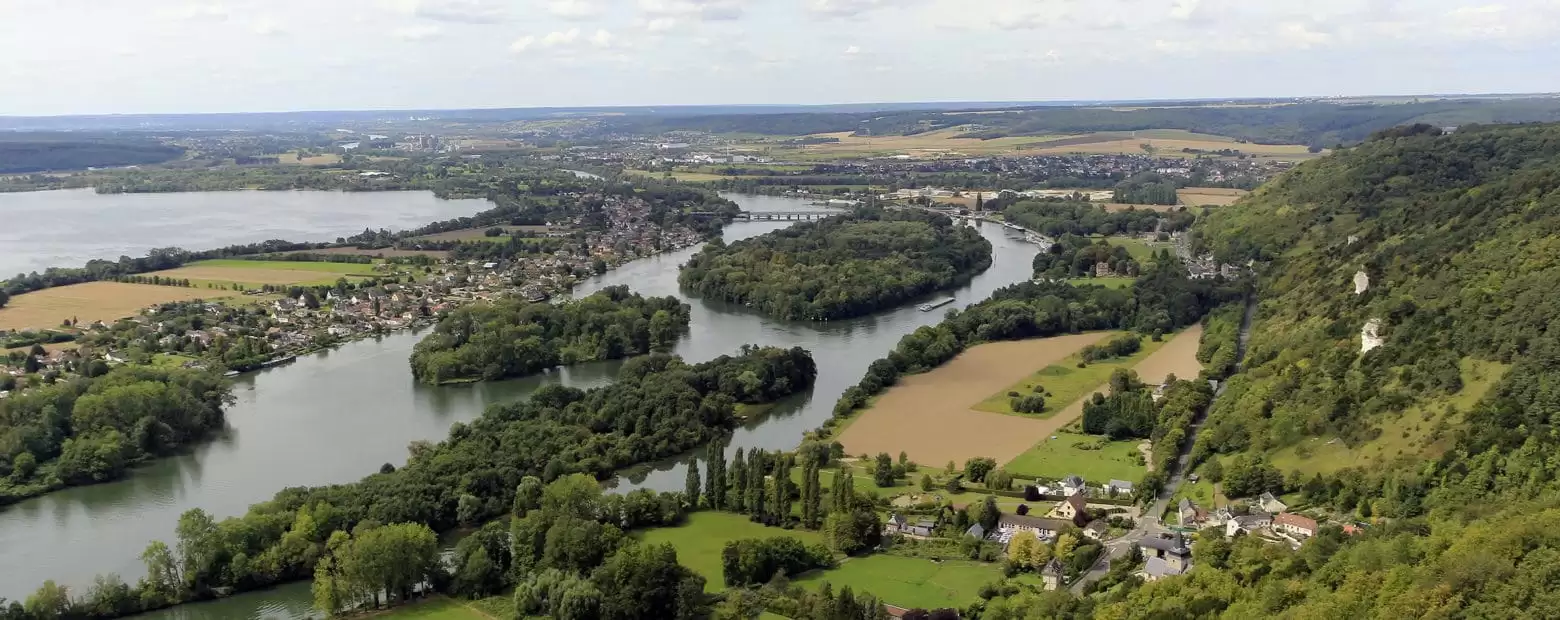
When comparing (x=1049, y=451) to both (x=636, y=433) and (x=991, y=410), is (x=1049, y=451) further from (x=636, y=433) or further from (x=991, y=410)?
(x=636, y=433)

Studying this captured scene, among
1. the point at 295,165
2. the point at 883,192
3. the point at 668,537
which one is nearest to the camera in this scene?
the point at 668,537

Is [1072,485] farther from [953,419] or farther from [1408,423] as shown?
[1408,423]

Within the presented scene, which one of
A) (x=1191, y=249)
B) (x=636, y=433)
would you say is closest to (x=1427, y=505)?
(x=636, y=433)

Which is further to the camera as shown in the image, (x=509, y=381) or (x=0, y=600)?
(x=509, y=381)

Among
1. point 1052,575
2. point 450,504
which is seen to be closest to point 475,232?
point 450,504

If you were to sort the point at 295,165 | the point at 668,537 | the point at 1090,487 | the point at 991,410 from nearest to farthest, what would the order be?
the point at 668,537, the point at 1090,487, the point at 991,410, the point at 295,165

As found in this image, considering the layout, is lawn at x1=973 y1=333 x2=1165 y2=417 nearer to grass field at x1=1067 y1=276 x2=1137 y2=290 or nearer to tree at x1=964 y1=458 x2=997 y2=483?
tree at x1=964 y1=458 x2=997 y2=483
